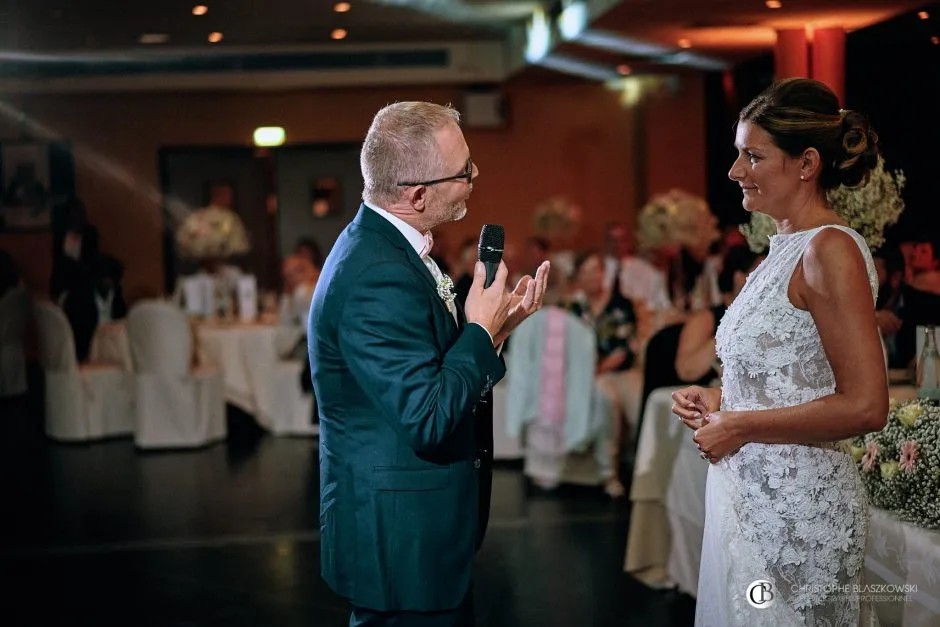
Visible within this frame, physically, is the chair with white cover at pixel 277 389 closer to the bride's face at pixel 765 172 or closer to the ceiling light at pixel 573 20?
the ceiling light at pixel 573 20

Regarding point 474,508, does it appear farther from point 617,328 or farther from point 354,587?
point 617,328

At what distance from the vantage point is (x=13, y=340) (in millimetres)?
8641

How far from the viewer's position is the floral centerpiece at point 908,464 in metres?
2.52

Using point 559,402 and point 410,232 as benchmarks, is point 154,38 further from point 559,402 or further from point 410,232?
point 410,232

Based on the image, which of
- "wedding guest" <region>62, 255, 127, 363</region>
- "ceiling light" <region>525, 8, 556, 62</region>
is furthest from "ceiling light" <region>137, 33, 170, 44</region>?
"ceiling light" <region>525, 8, 556, 62</region>

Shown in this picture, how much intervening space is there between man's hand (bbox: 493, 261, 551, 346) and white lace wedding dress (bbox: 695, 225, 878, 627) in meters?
0.40

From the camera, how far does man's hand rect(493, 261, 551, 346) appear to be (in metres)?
1.98

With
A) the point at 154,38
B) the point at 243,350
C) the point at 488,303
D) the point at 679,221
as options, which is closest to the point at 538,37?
the point at 679,221

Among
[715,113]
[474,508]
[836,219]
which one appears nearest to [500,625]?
[474,508]

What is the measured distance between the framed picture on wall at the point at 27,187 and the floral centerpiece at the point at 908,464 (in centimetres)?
803

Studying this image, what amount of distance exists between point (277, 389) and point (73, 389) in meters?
1.43

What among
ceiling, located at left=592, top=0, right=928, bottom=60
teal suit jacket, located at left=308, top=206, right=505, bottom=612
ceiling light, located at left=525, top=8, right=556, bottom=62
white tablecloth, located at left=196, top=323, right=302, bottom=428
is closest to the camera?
teal suit jacket, located at left=308, top=206, right=505, bottom=612

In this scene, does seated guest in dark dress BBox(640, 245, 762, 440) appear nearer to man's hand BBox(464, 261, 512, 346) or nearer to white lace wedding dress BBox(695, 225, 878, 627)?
white lace wedding dress BBox(695, 225, 878, 627)

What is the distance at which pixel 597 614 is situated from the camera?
4168 mm
